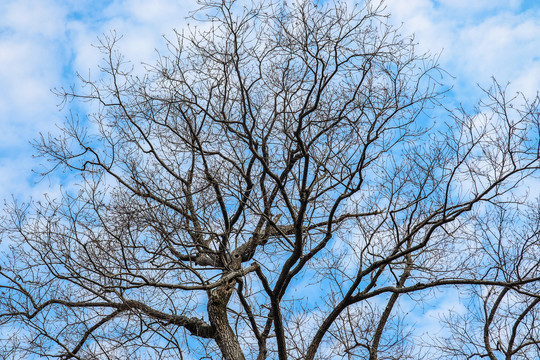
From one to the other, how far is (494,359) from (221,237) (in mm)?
4630

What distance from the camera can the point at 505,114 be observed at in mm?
6281

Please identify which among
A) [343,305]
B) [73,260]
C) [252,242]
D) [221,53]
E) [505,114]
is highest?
[221,53]

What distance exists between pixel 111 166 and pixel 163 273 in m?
2.44

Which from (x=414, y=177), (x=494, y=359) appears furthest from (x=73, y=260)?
(x=494, y=359)

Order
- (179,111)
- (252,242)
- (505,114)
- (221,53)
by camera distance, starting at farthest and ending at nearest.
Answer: (252,242), (179,111), (221,53), (505,114)

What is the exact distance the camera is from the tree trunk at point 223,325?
7335 mm

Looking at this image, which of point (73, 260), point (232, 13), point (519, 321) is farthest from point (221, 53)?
point (519, 321)

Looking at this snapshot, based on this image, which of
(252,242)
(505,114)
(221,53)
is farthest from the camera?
(252,242)

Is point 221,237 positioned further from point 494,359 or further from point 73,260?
point 494,359

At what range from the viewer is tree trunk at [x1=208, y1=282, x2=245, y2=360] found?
24.1 feet

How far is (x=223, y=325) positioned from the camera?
295 inches

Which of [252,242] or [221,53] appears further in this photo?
[252,242]

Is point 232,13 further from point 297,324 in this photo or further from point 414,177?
point 297,324

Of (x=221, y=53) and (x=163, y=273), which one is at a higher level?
(x=221, y=53)
